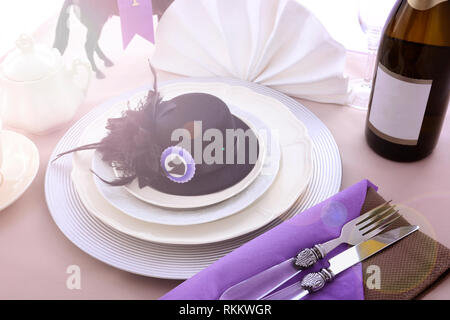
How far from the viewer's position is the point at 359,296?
18.7 inches

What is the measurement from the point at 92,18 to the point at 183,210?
1.37ft

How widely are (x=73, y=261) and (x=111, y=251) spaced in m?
0.05

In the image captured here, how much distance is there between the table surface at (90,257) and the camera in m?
0.52

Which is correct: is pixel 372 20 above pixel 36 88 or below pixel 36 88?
above

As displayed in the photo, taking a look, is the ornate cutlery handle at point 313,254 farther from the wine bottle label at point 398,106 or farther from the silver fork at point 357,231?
the wine bottle label at point 398,106

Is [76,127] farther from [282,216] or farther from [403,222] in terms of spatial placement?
[403,222]

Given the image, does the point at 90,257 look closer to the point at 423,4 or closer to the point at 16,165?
the point at 16,165

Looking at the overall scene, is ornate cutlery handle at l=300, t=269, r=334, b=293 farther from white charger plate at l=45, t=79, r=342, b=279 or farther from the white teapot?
the white teapot

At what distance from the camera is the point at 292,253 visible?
1.67ft

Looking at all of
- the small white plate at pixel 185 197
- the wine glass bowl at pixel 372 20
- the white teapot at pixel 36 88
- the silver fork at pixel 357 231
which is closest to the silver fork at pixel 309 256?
the silver fork at pixel 357 231

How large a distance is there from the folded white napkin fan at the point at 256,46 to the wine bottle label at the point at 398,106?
13cm

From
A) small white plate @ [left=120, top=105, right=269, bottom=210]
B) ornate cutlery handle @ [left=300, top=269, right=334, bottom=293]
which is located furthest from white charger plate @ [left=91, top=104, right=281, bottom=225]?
ornate cutlery handle @ [left=300, top=269, right=334, bottom=293]

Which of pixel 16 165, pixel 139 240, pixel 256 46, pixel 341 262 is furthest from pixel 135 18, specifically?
pixel 341 262

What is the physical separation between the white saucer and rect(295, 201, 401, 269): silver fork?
1.18ft
